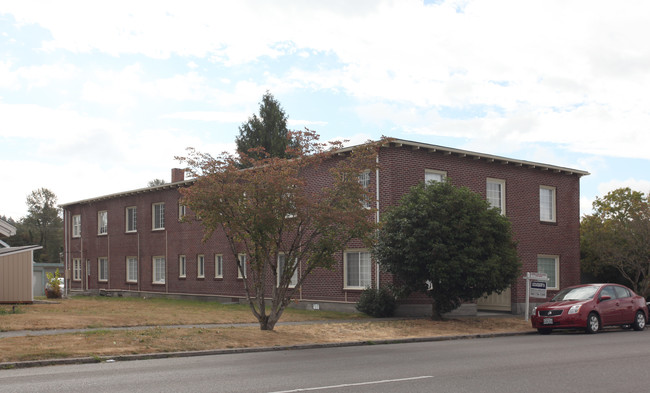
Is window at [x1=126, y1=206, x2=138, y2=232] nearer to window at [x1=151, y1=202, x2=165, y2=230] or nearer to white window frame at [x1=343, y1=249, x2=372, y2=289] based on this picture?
window at [x1=151, y1=202, x2=165, y2=230]

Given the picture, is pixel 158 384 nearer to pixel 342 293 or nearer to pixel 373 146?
pixel 373 146

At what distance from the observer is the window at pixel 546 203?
3003cm

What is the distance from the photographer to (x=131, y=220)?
132 feet

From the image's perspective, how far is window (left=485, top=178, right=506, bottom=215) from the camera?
28.0m

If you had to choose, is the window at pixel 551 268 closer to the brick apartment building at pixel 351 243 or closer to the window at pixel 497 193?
the brick apartment building at pixel 351 243

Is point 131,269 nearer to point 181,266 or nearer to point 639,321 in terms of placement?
point 181,266

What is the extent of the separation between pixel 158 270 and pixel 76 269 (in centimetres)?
1069

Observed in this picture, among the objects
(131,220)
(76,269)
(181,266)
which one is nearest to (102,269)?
(76,269)

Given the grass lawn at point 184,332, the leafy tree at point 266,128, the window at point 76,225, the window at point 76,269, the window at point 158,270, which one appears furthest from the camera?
the leafy tree at point 266,128

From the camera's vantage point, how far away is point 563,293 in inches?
825

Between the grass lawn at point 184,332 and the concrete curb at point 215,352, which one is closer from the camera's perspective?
the concrete curb at point 215,352

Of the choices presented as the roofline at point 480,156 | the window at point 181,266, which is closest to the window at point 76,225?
the window at point 181,266

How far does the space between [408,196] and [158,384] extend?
1348 centimetres

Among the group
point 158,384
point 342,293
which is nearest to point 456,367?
point 158,384
